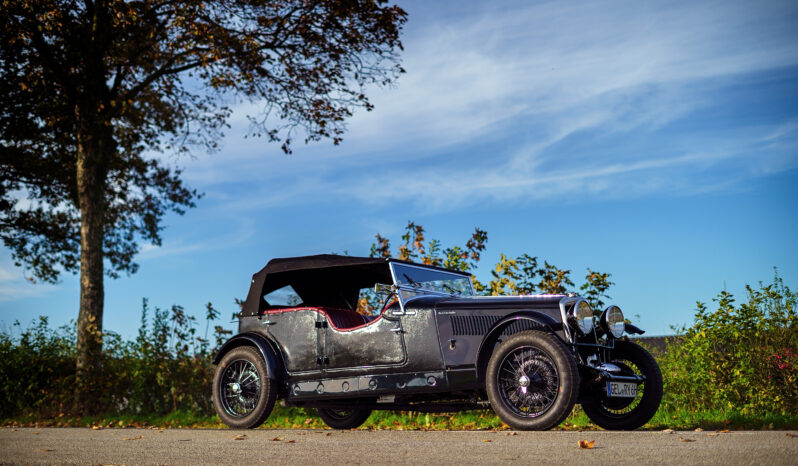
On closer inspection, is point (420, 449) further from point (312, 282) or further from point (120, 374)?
point (120, 374)

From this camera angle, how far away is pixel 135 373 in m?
12.6

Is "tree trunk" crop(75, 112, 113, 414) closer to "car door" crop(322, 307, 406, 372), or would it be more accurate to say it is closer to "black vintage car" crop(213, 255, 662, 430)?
"black vintage car" crop(213, 255, 662, 430)

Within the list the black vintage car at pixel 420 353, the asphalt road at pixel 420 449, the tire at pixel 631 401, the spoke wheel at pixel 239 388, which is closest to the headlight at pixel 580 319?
the black vintage car at pixel 420 353

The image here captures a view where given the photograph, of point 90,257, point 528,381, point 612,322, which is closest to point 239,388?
point 528,381

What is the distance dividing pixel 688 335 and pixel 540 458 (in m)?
5.93

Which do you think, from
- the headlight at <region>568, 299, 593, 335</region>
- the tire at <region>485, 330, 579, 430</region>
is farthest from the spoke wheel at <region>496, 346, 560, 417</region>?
the headlight at <region>568, 299, 593, 335</region>

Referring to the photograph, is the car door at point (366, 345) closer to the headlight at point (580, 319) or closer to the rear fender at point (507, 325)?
the rear fender at point (507, 325)

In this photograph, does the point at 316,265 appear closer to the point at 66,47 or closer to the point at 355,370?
the point at 355,370

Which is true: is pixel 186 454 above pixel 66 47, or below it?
below

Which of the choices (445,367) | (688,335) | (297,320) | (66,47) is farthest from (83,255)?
(688,335)

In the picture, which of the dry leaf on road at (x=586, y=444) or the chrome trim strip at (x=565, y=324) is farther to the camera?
the chrome trim strip at (x=565, y=324)

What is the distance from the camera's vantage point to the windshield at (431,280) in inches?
310

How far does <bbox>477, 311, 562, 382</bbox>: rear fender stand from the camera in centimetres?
659

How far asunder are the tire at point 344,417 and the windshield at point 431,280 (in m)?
2.05
